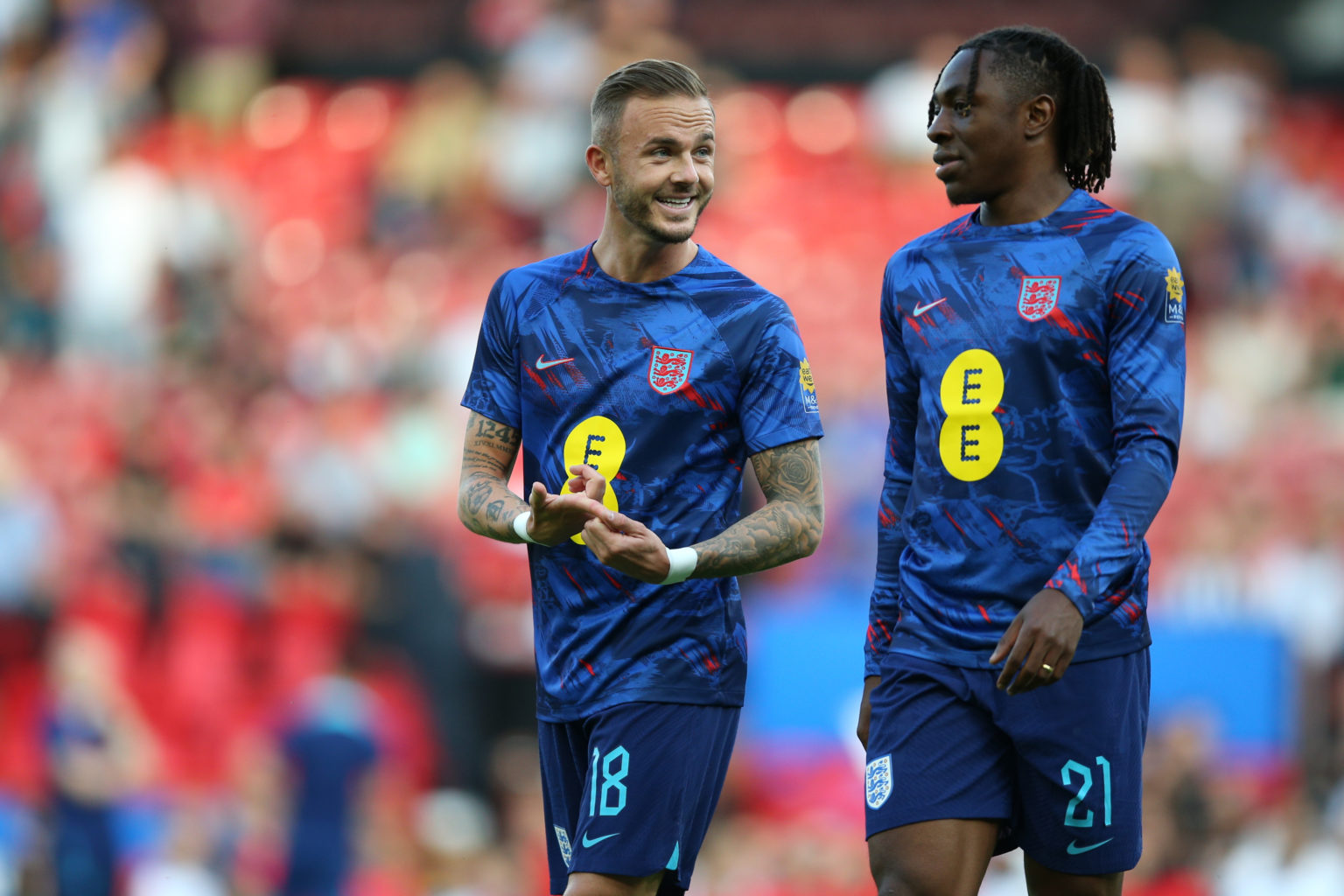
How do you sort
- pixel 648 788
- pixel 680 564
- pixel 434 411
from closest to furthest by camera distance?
1. pixel 680 564
2. pixel 648 788
3. pixel 434 411

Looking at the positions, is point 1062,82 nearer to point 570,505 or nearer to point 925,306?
point 925,306

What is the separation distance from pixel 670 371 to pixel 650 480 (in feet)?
0.81

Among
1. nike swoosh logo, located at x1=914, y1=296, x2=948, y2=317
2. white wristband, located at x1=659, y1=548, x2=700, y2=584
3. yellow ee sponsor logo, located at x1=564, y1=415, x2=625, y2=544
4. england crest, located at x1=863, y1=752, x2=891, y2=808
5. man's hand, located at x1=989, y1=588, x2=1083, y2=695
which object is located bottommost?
england crest, located at x1=863, y1=752, x2=891, y2=808

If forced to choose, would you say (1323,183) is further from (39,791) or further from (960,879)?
(960,879)

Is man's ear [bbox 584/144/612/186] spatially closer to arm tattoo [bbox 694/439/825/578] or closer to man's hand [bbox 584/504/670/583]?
arm tattoo [bbox 694/439/825/578]

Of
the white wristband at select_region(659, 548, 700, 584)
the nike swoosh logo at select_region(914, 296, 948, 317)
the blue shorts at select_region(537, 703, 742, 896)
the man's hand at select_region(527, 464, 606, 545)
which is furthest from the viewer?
the nike swoosh logo at select_region(914, 296, 948, 317)

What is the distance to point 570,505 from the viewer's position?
3461mm

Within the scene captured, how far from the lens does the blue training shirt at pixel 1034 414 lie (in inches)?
138

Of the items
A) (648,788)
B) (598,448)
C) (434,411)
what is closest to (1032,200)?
(598,448)

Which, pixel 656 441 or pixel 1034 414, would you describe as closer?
pixel 1034 414

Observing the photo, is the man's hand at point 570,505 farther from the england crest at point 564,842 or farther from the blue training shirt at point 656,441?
the england crest at point 564,842

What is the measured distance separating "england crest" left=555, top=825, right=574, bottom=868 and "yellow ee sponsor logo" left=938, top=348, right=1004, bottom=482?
1202mm

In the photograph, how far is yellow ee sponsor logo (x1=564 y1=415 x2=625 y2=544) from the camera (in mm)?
3824

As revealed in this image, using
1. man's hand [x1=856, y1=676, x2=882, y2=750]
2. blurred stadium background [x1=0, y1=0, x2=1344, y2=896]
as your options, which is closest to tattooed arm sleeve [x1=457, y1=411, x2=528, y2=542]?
man's hand [x1=856, y1=676, x2=882, y2=750]
